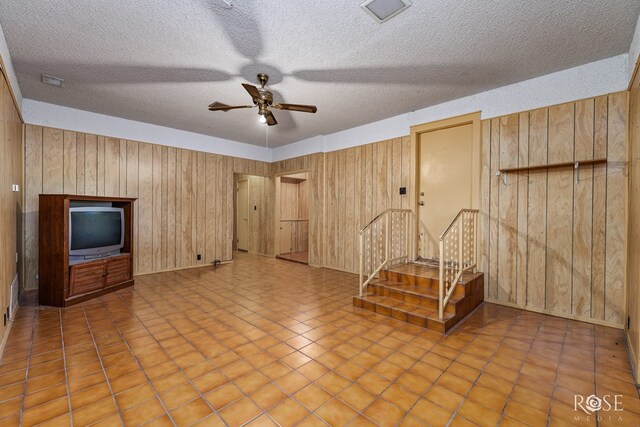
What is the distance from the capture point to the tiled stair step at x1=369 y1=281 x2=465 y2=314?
312 cm

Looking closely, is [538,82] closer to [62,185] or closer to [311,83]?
[311,83]

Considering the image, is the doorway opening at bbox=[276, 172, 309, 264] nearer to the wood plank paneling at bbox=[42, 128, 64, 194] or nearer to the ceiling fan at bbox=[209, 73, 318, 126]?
the ceiling fan at bbox=[209, 73, 318, 126]

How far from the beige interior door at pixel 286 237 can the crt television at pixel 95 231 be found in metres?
3.62

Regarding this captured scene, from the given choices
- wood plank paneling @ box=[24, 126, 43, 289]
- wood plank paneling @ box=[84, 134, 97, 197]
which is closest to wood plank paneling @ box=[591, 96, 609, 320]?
wood plank paneling @ box=[84, 134, 97, 197]

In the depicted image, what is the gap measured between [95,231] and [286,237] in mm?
4194

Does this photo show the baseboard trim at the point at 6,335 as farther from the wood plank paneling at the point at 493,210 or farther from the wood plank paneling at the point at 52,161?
the wood plank paneling at the point at 493,210

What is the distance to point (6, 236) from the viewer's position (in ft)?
8.94

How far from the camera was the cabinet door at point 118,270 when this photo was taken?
4.06 m

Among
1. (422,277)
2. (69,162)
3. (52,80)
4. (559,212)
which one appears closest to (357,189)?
(422,277)

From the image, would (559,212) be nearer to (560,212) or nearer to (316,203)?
(560,212)

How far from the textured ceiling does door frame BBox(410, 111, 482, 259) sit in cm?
34

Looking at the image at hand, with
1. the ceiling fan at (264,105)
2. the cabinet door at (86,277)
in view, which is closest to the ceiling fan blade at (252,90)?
the ceiling fan at (264,105)

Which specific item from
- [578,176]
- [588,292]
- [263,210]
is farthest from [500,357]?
[263,210]

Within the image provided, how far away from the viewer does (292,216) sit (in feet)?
25.2
